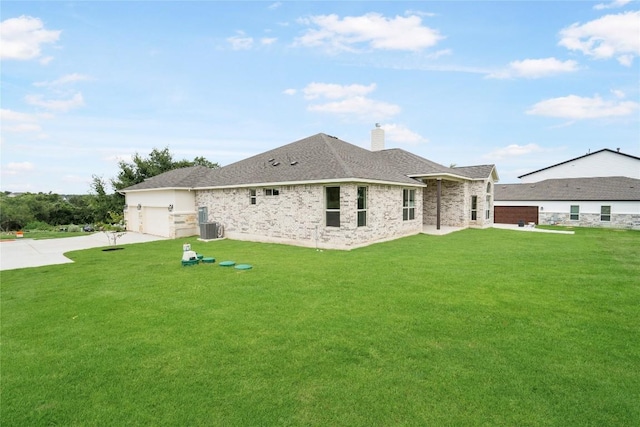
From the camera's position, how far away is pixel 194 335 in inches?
197

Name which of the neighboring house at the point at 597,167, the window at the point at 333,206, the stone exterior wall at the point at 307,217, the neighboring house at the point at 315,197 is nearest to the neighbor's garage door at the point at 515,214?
the neighboring house at the point at 315,197

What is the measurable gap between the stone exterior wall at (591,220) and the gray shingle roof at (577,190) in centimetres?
132

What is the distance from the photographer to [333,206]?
14047 mm

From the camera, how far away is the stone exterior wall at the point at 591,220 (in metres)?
23.8

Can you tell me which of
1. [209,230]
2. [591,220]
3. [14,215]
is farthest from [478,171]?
[14,215]

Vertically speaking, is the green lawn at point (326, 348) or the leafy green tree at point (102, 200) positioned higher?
the leafy green tree at point (102, 200)

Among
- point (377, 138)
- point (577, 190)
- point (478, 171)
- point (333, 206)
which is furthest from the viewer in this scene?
point (577, 190)

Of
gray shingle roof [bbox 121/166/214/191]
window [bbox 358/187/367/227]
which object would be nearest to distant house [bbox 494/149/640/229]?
window [bbox 358/187/367/227]

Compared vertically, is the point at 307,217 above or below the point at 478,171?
below

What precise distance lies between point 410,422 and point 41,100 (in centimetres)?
2022

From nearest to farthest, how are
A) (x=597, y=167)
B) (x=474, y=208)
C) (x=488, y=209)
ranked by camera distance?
(x=474, y=208), (x=488, y=209), (x=597, y=167)

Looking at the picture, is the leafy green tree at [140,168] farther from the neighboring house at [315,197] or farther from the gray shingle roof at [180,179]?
the gray shingle roof at [180,179]

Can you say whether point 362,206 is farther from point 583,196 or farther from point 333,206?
point 583,196

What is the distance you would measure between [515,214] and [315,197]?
23748 mm
